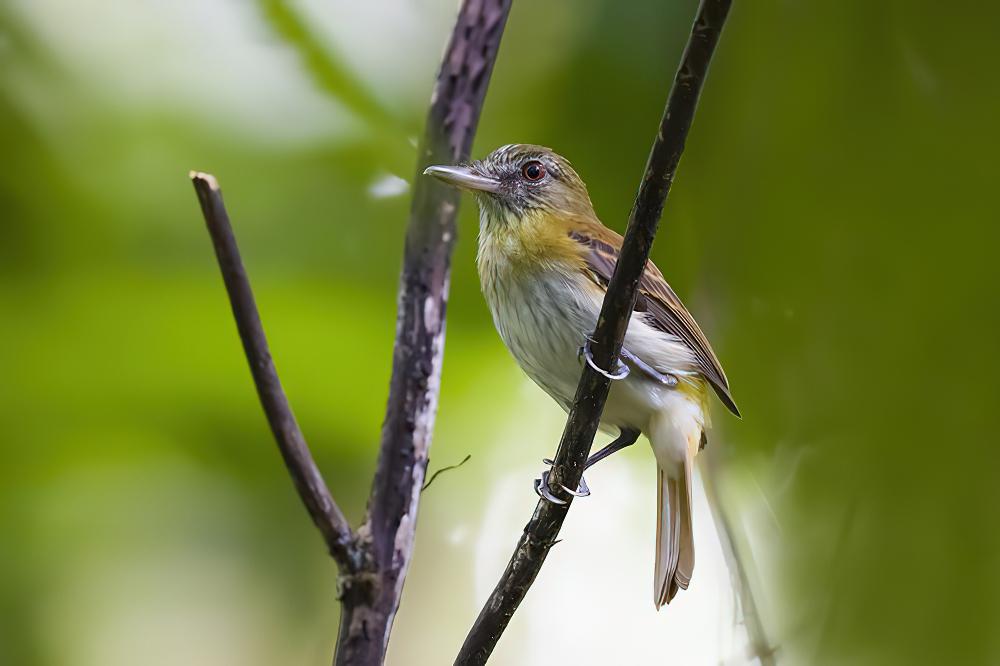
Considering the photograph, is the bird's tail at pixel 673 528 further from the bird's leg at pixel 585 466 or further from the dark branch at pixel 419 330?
the dark branch at pixel 419 330

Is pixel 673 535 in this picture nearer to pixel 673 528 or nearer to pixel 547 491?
pixel 673 528

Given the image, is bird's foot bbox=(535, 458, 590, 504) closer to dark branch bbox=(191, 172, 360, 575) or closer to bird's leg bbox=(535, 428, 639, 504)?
bird's leg bbox=(535, 428, 639, 504)

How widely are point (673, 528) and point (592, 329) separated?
0.32 metres

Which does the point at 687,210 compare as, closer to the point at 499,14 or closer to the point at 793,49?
the point at 793,49

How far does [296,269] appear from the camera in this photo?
1.69 meters

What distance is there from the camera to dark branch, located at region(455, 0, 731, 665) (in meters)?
0.65

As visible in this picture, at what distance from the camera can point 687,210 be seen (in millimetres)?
1603

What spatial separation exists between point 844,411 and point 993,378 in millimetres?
208

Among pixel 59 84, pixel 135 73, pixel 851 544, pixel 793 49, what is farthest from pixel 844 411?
pixel 59 84

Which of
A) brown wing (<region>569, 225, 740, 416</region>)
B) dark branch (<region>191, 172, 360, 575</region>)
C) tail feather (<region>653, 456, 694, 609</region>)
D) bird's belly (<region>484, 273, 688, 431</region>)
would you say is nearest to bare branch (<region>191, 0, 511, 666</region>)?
dark branch (<region>191, 172, 360, 575</region>)

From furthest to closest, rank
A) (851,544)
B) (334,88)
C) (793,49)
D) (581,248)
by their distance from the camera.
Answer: (334,88), (793,49), (851,544), (581,248)

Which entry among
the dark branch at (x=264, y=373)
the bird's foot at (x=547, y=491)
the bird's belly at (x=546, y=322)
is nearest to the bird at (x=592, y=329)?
the bird's belly at (x=546, y=322)

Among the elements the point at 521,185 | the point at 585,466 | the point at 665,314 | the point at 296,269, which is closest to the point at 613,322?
the point at 585,466

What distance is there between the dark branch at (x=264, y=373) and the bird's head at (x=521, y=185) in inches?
16.1
